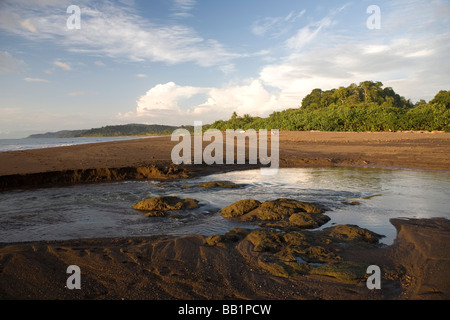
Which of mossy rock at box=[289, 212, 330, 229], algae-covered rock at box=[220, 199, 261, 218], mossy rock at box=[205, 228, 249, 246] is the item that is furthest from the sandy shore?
algae-covered rock at box=[220, 199, 261, 218]

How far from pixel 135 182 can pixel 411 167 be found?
1246 centimetres

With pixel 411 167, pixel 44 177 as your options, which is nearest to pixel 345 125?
pixel 411 167

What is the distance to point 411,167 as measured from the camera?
13492 mm

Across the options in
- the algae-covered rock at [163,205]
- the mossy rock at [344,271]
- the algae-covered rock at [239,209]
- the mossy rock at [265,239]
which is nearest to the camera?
the mossy rock at [344,271]

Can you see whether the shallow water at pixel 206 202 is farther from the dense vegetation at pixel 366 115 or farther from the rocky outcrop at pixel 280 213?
the dense vegetation at pixel 366 115

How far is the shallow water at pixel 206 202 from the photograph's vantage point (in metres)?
5.76

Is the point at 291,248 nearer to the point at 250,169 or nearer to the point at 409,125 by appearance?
the point at 250,169

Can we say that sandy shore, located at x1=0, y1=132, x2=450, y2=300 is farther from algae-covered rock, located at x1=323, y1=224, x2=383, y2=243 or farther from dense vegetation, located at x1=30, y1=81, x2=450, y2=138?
dense vegetation, located at x1=30, y1=81, x2=450, y2=138

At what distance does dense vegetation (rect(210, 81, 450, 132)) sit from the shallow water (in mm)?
25443

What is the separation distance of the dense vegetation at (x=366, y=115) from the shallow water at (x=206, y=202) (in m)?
25.4

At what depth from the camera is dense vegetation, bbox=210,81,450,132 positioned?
108 feet

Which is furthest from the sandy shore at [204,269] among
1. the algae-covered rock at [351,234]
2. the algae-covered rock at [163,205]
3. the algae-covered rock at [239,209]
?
the algae-covered rock at [163,205]

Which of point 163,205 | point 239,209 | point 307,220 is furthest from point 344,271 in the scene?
point 163,205

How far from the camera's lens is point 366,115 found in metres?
38.9
